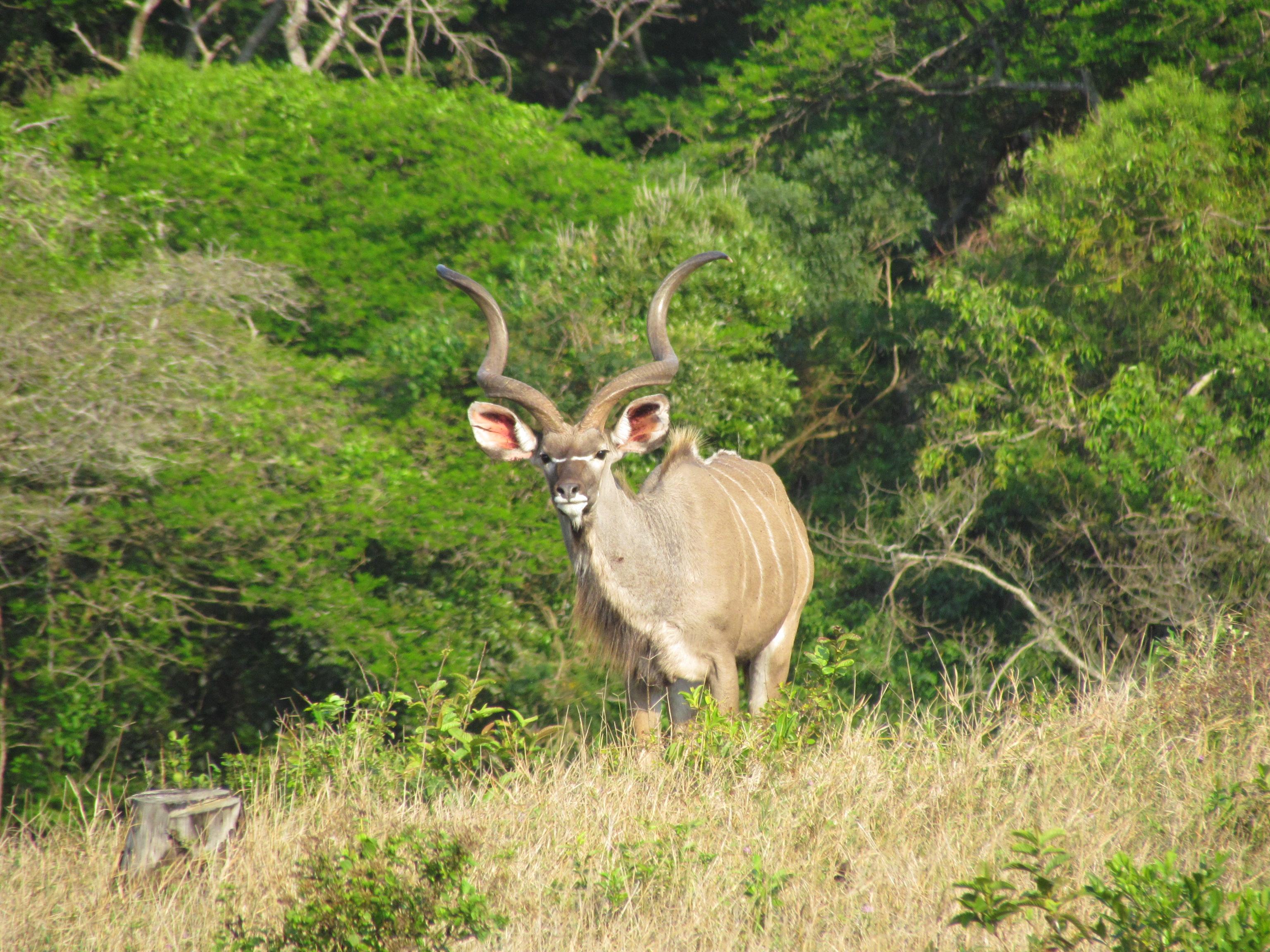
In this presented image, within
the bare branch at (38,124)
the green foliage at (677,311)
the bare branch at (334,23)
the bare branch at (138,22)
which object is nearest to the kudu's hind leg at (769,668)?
the green foliage at (677,311)

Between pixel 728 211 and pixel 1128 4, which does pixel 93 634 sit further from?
pixel 1128 4

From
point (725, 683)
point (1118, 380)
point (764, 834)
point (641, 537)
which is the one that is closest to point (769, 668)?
point (725, 683)

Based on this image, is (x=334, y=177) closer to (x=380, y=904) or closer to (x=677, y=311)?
(x=677, y=311)

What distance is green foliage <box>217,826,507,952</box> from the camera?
9.15 feet

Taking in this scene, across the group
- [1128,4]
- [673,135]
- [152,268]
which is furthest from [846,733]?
[673,135]

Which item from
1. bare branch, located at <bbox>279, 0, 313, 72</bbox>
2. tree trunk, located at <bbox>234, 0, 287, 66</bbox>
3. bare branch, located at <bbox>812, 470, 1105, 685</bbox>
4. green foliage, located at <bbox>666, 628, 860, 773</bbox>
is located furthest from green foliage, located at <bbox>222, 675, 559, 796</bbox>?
tree trunk, located at <bbox>234, 0, 287, 66</bbox>

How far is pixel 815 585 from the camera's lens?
1134 cm

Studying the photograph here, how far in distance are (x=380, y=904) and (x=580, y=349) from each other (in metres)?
5.77

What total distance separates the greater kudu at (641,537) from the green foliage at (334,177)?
4.58 m

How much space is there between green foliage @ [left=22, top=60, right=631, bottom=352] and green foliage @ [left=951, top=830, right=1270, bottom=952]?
7.57m

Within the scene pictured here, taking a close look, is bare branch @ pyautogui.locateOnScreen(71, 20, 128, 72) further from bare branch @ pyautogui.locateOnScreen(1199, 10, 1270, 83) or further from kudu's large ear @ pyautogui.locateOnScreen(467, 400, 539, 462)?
bare branch @ pyautogui.locateOnScreen(1199, 10, 1270, 83)

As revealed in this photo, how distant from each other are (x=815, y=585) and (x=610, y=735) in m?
6.70

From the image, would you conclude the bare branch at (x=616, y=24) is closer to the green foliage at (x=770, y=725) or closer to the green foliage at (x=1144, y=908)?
the green foliage at (x=770, y=725)

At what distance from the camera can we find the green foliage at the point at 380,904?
2789mm
